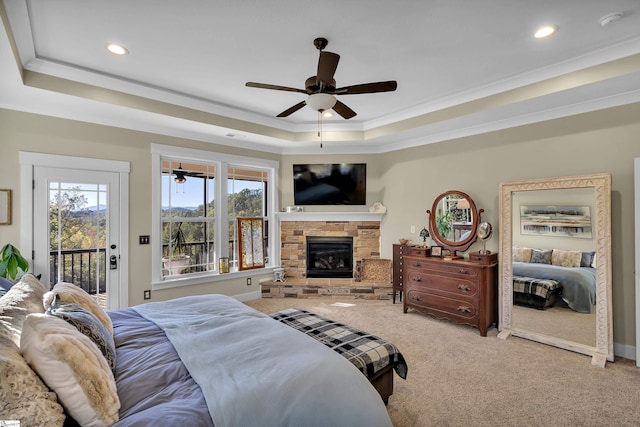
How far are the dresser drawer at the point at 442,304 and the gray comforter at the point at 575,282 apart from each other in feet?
2.80

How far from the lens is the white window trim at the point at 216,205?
4.12 m

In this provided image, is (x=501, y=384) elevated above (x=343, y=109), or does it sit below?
below

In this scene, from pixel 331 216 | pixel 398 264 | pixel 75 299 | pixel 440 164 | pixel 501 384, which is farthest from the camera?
pixel 331 216

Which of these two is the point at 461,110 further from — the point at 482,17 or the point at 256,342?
the point at 256,342

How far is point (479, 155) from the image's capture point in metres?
4.14

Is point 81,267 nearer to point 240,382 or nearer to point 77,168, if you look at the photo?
point 77,168

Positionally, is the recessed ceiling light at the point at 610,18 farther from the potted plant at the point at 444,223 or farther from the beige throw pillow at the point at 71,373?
the beige throw pillow at the point at 71,373

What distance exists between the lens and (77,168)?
11.6ft

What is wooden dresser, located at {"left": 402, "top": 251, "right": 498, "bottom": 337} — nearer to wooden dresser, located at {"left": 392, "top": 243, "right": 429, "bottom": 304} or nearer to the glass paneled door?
wooden dresser, located at {"left": 392, "top": 243, "right": 429, "bottom": 304}

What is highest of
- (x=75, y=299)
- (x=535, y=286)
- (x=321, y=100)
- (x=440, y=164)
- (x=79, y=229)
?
(x=321, y=100)

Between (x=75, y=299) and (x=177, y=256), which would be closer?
(x=75, y=299)

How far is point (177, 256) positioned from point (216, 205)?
95 cm

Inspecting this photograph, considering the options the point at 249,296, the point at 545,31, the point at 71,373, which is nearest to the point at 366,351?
the point at 71,373

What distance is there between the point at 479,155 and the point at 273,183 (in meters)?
3.27
